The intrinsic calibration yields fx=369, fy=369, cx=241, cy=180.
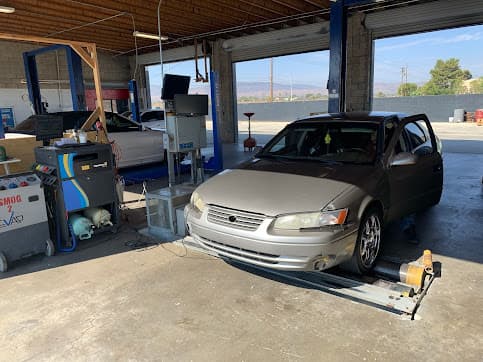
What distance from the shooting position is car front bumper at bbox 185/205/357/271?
109 inches

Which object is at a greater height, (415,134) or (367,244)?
(415,134)

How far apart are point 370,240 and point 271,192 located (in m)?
1.02

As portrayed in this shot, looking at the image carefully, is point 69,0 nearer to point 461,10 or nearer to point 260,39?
point 260,39

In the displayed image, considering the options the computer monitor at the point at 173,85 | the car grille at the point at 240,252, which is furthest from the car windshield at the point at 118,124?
the car grille at the point at 240,252

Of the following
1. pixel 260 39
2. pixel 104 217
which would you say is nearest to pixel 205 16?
pixel 260 39

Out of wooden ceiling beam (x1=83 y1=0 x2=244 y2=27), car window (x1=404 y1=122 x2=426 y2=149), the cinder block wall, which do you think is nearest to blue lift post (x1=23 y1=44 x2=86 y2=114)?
wooden ceiling beam (x1=83 y1=0 x2=244 y2=27)

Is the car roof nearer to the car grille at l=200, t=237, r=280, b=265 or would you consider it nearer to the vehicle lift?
the vehicle lift

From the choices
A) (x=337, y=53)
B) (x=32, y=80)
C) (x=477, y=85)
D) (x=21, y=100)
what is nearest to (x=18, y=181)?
(x=337, y=53)

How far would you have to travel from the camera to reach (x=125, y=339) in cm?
258

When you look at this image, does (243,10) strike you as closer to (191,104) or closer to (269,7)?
(269,7)

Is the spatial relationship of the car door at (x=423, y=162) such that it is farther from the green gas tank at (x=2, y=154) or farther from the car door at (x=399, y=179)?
the green gas tank at (x=2, y=154)

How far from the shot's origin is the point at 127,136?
8102 mm

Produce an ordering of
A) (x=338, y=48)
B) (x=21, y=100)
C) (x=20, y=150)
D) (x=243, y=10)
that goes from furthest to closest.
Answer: (x=21, y=100) < (x=243, y=10) < (x=338, y=48) < (x=20, y=150)

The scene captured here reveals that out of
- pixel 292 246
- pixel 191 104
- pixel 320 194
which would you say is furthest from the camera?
pixel 191 104
